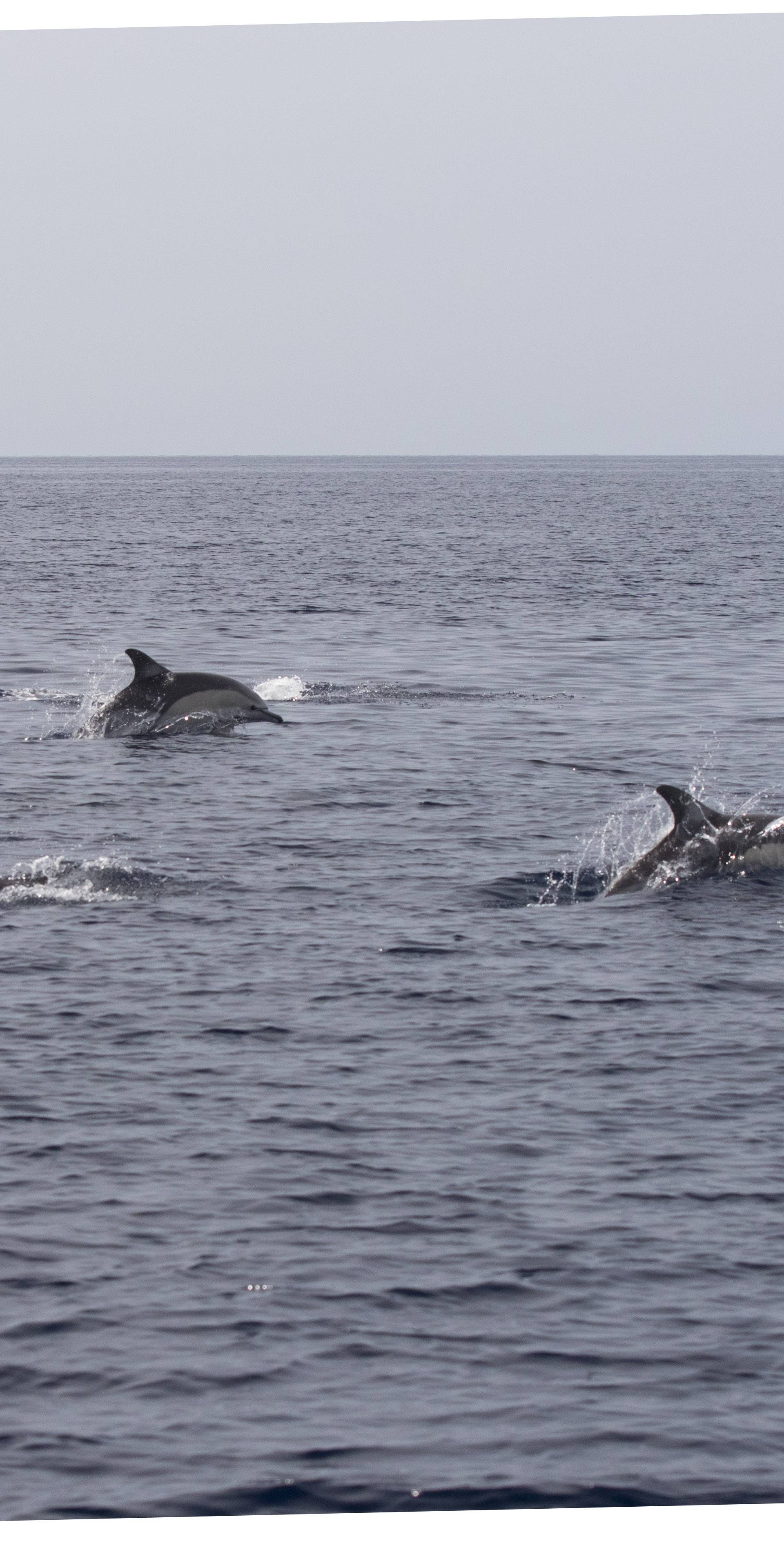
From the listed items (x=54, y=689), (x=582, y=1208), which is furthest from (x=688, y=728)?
(x=582, y=1208)

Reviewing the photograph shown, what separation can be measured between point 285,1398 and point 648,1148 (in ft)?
13.1

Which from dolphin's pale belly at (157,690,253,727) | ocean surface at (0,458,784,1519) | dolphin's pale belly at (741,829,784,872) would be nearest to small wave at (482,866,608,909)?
ocean surface at (0,458,784,1519)

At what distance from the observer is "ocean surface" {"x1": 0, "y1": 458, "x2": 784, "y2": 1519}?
9656 mm

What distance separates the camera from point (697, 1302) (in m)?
11.0

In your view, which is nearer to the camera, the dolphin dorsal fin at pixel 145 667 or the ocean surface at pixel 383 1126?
the ocean surface at pixel 383 1126

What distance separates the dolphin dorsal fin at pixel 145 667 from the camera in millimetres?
31641

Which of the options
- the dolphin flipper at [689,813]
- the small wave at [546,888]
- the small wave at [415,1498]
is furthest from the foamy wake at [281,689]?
the small wave at [415,1498]

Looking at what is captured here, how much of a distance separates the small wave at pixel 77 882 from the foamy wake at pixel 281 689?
14.2 m

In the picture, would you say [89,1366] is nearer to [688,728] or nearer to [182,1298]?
[182,1298]

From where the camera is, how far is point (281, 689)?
37125 mm

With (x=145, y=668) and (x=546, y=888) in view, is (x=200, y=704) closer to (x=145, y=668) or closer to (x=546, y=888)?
(x=145, y=668)

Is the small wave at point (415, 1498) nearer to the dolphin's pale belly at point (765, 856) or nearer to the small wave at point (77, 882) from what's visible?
the small wave at point (77, 882)

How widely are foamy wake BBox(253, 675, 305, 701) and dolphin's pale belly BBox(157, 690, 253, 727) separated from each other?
2164mm

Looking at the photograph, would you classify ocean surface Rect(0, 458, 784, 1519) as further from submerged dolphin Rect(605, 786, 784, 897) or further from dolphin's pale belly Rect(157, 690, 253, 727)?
dolphin's pale belly Rect(157, 690, 253, 727)
